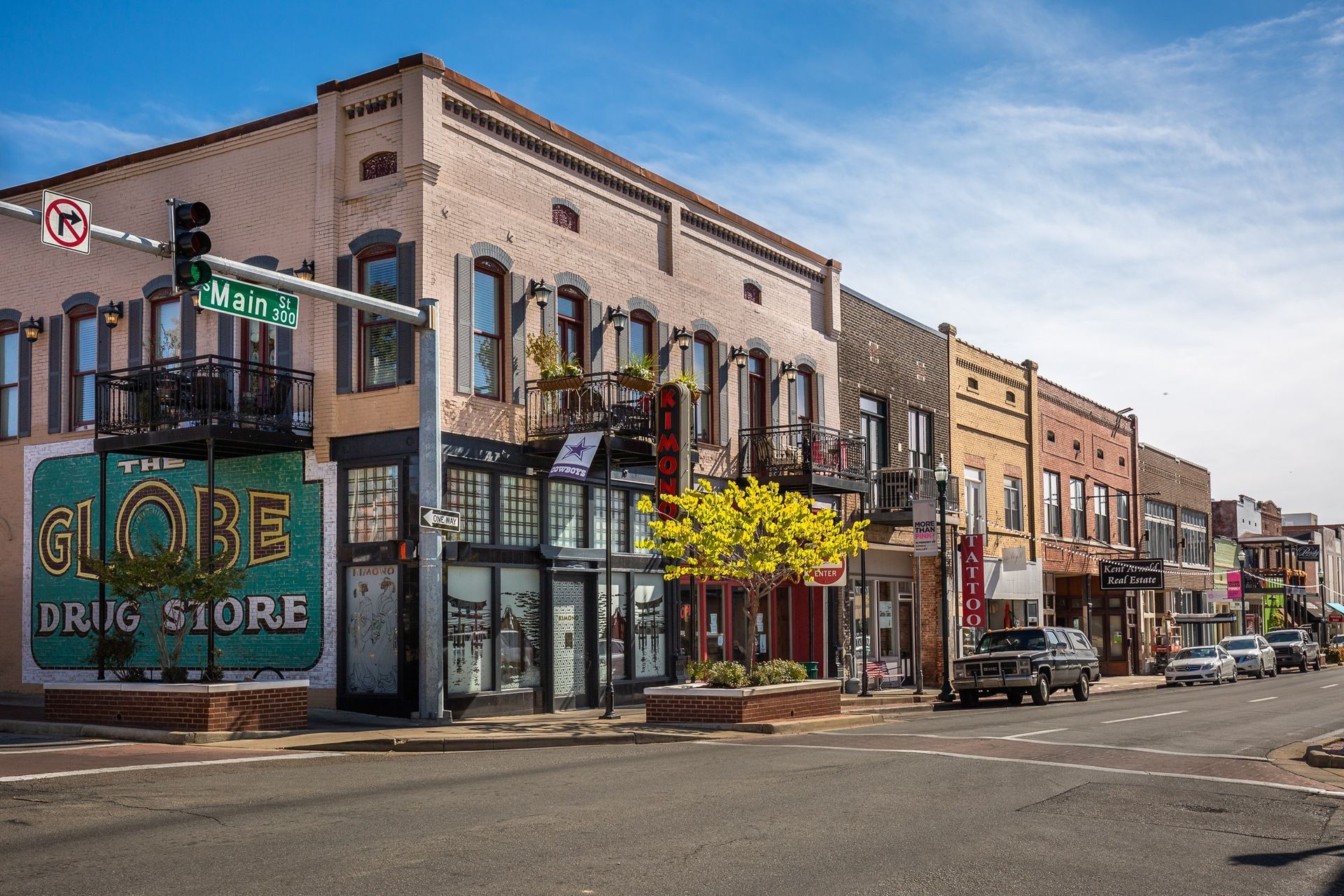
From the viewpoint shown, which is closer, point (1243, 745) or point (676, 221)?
point (1243, 745)

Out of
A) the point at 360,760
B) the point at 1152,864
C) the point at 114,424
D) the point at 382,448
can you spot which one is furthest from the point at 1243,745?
the point at 114,424

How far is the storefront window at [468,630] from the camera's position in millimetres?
21000

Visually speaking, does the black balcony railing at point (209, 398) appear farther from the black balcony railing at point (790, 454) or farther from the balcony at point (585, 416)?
the black balcony railing at point (790, 454)

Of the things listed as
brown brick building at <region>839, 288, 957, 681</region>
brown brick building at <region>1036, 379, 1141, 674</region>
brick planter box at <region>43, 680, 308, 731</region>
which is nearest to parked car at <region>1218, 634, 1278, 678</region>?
brown brick building at <region>1036, 379, 1141, 674</region>

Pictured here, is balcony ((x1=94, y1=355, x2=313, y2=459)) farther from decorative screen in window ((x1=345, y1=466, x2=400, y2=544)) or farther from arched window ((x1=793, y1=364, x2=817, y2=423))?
arched window ((x1=793, y1=364, x2=817, y2=423))

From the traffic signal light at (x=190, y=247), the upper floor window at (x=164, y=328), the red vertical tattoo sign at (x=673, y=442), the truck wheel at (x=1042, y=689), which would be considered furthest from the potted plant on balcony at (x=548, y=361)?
the truck wheel at (x=1042, y=689)

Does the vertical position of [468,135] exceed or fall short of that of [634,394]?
it exceeds it

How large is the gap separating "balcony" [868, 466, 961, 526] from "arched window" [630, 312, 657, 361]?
8620 millimetres

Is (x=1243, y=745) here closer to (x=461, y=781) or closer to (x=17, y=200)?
(x=461, y=781)

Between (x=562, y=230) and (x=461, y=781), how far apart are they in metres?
13.6

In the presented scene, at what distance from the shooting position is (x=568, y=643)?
23.6 m

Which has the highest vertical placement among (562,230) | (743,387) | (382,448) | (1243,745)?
(562,230)

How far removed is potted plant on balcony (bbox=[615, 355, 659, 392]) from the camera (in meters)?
23.4

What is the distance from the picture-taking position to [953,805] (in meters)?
11.2
